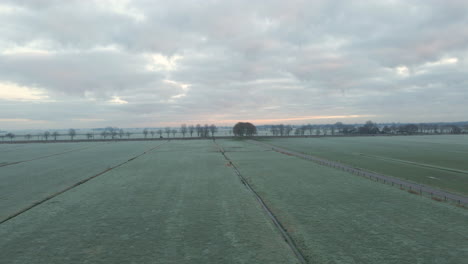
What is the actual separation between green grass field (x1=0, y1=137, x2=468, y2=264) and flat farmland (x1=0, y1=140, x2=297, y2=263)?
0.28 ft

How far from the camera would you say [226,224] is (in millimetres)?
23250

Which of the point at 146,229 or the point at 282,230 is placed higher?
the point at 146,229

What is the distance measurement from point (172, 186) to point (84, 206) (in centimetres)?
1279

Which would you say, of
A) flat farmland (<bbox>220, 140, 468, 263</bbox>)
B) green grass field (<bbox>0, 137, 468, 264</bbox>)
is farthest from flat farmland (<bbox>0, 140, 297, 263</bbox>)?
flat farmland (<bbox>220, 140, 468, 263</bbox>)

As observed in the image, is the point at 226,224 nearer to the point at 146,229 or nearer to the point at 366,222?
the point at 146,229

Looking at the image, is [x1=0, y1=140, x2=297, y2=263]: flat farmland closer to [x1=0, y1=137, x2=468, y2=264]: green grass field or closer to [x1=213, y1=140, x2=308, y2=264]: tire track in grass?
[x1=0, y1=137, x2=468, y2=264]: green grass field

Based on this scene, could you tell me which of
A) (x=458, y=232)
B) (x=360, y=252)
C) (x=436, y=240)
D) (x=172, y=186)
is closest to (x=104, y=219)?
(x=172, y=186)

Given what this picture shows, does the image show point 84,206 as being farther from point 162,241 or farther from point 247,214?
point 247,214

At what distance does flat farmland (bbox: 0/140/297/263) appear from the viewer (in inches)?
692

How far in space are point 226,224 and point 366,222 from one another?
1366cm

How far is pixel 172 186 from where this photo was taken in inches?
1521

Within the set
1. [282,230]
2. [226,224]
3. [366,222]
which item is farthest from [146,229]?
[366,222]

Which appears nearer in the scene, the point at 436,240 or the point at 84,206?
the point at 436,240

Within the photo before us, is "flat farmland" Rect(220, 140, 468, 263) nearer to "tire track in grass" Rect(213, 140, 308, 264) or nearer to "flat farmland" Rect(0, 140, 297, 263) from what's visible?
"tire track in grass" Rect(213, 140, 308, 264)
